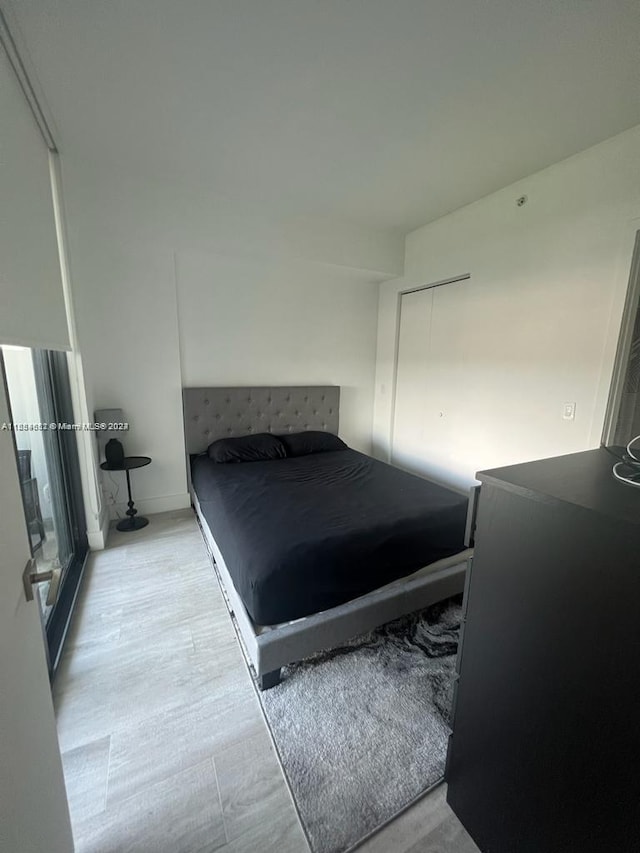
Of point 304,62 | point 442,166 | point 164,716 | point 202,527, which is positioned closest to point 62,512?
point 202,527

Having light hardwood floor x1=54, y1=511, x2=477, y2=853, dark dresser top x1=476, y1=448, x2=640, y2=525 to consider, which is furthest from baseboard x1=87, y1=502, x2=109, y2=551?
dark dresser top x1=476, y1=448, x2=640, y2=525

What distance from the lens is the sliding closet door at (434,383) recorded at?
9.82ft

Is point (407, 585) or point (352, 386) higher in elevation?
point (352, 386)

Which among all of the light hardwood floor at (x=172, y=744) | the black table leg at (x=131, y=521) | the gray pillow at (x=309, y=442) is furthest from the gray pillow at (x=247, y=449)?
the light hardwood floor at (x=172, y=744)

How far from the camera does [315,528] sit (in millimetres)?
1703

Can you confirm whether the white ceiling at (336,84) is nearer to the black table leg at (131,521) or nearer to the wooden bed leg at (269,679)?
the black table leg at (131,521)

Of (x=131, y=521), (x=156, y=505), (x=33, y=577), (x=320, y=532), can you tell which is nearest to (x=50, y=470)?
(x=131, y=521)

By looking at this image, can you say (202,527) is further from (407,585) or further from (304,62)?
(304,62)

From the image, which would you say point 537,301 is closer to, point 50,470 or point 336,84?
point 336,84

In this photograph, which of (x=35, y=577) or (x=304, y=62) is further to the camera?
(x=304, y=62)

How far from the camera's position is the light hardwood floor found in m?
1.03

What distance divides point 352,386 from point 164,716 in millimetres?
3226

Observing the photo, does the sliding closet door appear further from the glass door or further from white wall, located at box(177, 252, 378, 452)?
the glass door

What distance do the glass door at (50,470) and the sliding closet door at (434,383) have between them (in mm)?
3024
